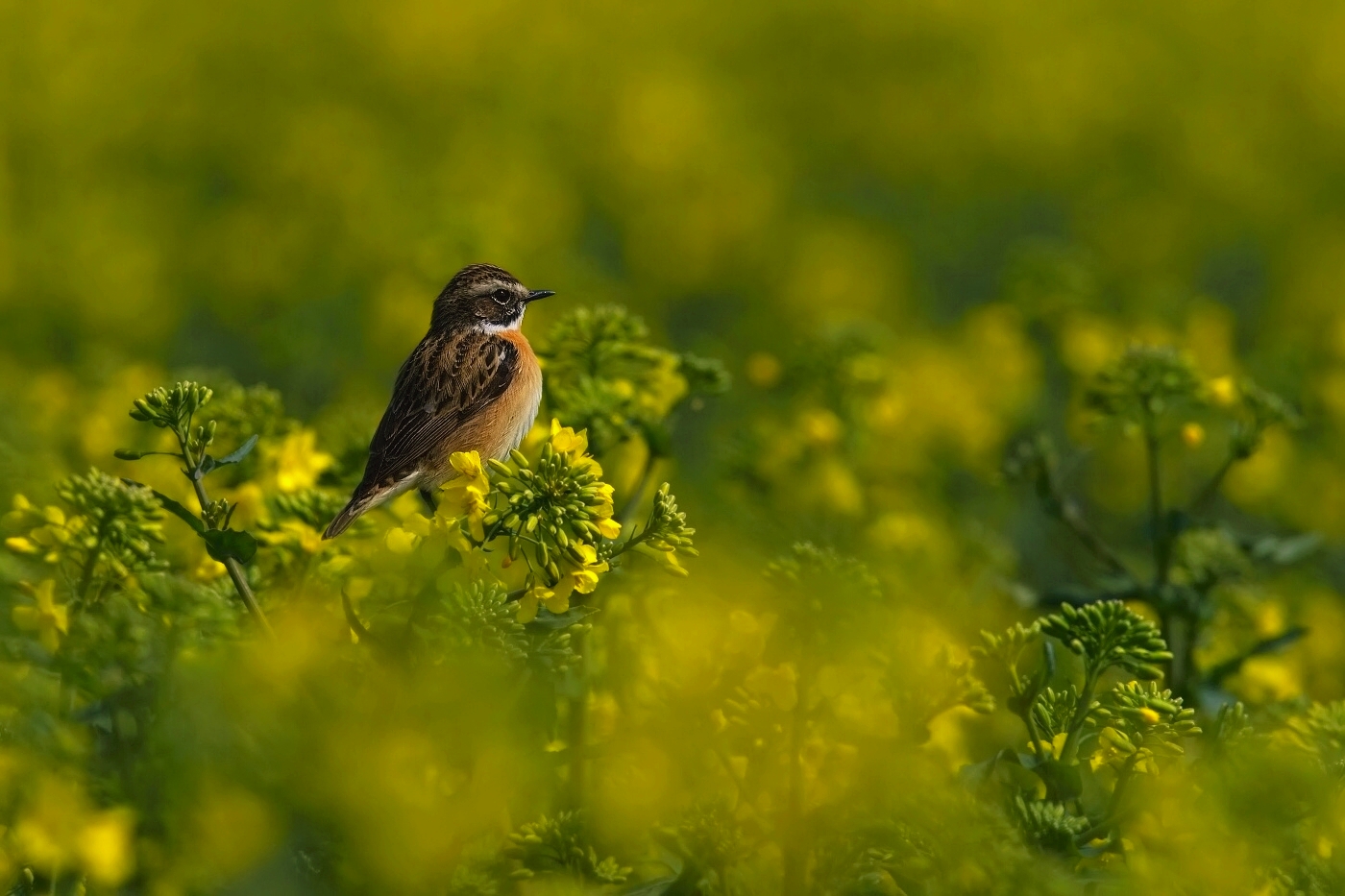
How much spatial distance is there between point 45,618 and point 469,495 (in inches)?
37.9

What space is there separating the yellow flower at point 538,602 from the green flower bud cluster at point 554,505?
1.3 inches

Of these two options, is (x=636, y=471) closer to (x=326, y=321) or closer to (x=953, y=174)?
(x=326, y=321)

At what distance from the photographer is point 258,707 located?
2.99 m

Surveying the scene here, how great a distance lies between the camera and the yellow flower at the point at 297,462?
13.3 ft

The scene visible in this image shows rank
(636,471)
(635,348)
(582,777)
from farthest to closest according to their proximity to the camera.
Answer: (636,471) → (635,348) → (582,777)

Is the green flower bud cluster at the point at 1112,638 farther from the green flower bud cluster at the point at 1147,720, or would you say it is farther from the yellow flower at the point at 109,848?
the yellow flower at the point at 109,848

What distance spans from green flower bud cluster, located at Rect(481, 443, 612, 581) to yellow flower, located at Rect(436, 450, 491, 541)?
7 cm

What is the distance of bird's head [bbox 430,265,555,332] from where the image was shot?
473cm

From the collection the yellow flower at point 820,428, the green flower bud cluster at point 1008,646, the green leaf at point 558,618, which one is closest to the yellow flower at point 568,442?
the green leaf at point 558,618

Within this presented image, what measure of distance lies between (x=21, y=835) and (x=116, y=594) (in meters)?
0.58

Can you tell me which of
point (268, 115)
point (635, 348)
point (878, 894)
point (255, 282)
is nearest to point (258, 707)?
point (878, 894)

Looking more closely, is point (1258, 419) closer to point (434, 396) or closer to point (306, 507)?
point (434, 396)

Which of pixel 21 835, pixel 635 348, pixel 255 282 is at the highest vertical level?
pixel 255 282

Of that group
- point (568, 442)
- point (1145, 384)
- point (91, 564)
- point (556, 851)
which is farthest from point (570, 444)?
point (1145, 384)
